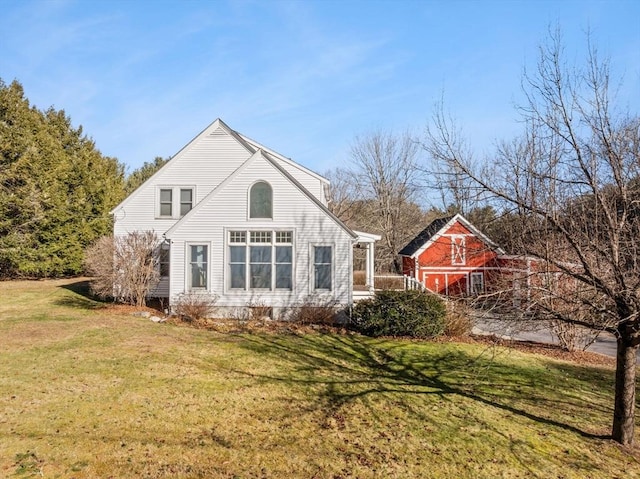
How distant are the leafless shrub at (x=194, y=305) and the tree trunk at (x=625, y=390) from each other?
1138 centimetres

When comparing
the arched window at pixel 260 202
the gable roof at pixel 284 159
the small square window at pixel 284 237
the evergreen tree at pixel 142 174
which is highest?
the evergreen tree at pixel 142 174

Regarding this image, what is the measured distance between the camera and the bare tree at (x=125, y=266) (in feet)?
45.7

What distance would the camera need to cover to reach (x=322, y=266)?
46.3 ft

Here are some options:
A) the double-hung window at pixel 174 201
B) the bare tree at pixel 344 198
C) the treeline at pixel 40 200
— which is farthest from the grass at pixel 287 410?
the bare tree at pixel 344 198

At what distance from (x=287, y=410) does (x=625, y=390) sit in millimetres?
5130

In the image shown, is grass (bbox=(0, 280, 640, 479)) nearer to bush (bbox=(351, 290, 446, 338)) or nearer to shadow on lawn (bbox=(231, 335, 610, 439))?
shadow on lawn (bbox=(231, 335, 610, 439))

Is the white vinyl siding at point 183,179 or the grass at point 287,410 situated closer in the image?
the grass at point 287,410

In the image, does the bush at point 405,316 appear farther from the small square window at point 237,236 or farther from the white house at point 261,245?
the small square window at point 237,236

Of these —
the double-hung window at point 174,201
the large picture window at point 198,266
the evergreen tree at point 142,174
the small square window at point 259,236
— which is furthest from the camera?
the evergreen tree at point 142,174

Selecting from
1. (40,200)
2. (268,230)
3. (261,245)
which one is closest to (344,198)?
(268,230)

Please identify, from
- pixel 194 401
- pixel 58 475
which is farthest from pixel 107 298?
pixel 58 475

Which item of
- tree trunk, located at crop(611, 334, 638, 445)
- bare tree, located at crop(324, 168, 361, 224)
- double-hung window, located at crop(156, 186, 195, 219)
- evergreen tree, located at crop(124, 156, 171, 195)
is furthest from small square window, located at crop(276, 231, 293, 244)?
evergreen tree, located at crop(124, 156, 171, 195)

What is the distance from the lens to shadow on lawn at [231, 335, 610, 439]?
739cm

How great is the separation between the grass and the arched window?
5050 millimetres
